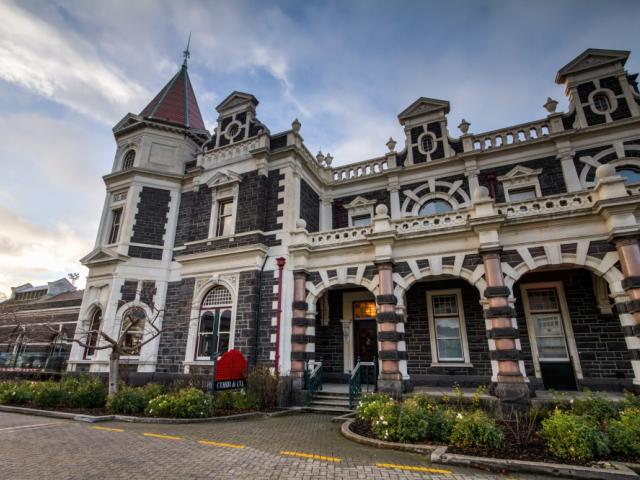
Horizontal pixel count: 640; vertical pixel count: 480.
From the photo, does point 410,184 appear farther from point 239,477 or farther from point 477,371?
point 239,477

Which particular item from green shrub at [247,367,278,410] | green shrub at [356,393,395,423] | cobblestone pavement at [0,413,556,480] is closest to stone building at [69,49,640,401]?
green shrub at [247,367,278,410]

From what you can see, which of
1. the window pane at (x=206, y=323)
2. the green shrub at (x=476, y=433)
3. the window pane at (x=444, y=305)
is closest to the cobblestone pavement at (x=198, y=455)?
the green shrub at (x=476, y=433)

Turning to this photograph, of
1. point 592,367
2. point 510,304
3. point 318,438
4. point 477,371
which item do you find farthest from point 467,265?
point 318,438

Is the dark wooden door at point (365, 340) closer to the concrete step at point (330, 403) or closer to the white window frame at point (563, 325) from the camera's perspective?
the concrete step at point (330, 403)

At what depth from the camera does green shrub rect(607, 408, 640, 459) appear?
220 inches

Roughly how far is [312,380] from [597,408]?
7740 millimetres

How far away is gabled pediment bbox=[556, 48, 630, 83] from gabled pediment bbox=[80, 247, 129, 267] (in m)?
21.0

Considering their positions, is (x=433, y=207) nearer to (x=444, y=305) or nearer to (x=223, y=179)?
(x=444, y=305)

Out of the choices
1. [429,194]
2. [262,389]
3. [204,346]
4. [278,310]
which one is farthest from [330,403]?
[429,194]

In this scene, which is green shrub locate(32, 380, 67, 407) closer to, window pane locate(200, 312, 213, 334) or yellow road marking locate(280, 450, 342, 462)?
window pane locate(200, 312, 213, 334)

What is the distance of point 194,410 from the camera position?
9219 millimetres

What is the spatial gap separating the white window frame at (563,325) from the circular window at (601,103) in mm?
7577

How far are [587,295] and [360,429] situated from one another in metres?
9.54

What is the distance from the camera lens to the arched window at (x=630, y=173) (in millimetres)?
12680
